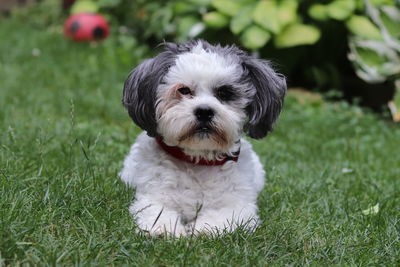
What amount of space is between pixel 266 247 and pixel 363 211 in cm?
101

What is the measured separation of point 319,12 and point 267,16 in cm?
67

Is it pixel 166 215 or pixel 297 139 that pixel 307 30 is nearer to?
pixel 297 139

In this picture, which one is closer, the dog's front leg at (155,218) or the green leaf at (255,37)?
the dog's front leg at (155,218)

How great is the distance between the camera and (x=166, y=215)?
3.18m

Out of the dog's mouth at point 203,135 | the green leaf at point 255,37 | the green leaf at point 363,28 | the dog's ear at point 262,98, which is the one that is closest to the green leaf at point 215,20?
the green leaf at point 255,37

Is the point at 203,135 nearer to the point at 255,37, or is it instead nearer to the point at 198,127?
the point at 198,127

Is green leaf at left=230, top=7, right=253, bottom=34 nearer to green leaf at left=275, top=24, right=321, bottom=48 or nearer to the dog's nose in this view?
green leaf at left=275, top=24, right=321, bottom=48

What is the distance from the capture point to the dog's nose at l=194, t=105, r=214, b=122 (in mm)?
3117

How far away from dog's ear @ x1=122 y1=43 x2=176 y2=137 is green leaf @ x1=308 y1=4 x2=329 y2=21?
203 inches

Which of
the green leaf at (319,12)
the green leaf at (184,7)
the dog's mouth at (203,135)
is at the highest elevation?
the dog's mouth at (203,135)

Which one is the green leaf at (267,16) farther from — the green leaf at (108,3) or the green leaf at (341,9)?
the green leaf at (108,3)

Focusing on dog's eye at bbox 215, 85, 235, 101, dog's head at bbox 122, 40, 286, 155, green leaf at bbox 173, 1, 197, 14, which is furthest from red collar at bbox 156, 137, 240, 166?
green leaf at bbox 173, 1, 197, 14

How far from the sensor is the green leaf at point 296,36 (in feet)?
26.5

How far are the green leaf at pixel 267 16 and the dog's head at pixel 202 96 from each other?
469 centimetres
